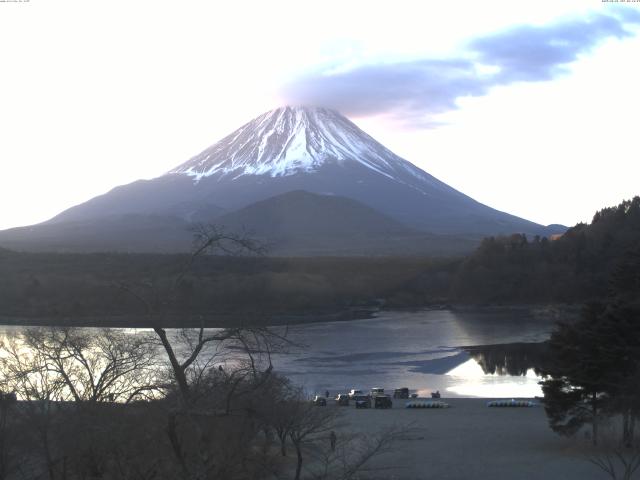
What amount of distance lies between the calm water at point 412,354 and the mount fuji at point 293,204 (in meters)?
41.5

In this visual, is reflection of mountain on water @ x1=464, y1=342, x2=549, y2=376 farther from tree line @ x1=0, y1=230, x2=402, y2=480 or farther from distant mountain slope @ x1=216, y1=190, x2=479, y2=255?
distant mountain slope @ x1=216, y1=190, x2=479, y2=255

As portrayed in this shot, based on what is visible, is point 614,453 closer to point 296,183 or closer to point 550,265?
point 550,265

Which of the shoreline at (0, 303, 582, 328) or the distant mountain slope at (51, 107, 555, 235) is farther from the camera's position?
the distant mountain slope at (51, 107, 555, 235)

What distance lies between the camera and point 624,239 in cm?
4841

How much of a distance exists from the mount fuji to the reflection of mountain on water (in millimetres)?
50020

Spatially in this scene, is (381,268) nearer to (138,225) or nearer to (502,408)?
(502,408)

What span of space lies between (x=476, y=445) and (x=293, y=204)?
88338mm

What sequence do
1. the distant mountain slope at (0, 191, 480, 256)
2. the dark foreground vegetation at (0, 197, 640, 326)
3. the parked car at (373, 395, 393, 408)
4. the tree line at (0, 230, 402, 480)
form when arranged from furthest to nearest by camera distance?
the distant mountain slope at (0, 191, 480, 256) → the dark foreground vegetation at (0, 197, 640, 326) → the parked car at (373, 395, 393, 408) → the tree line at (0, 230, 402, 480)

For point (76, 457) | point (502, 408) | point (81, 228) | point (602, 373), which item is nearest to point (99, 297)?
point (502, 408)

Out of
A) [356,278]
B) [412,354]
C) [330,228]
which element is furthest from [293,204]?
[412,354]

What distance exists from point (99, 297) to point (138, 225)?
185 ft

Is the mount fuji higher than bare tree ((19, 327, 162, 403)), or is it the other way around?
the mount fuji

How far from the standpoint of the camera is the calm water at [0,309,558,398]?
1970cm

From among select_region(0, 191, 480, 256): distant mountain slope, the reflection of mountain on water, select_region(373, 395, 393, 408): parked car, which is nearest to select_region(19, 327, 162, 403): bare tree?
select_region(373, 395, 393, 408): parked car
